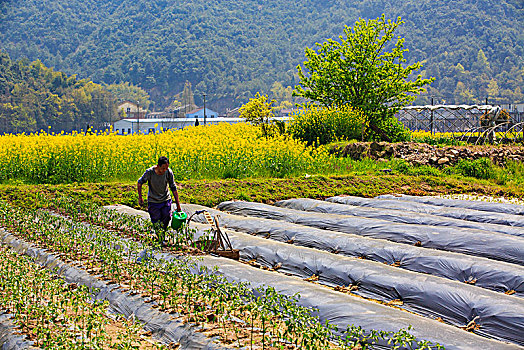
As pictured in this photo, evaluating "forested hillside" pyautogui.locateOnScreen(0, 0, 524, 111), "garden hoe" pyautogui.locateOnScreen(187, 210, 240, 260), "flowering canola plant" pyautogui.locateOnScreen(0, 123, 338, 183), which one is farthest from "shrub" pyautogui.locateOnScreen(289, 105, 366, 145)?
"forested hillside" pyautogui.locateOnScreen(0, 0, 524, 111)

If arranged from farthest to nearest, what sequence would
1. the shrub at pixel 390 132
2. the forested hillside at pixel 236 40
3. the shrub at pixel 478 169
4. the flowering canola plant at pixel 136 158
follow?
the forested hillside at pixel 236 40 < the shrub at pixel 390 132 < the shrub at pixel 478 169 < the flowering canola plant at pixel 136 158

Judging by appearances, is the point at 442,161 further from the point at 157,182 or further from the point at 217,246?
the point at 217,246

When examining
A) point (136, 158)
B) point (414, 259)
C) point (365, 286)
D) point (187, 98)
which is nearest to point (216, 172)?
point (136, 158)

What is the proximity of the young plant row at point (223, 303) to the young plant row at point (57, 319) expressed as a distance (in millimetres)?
555

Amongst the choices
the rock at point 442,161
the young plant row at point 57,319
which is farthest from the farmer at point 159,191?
the rock at point 442,161

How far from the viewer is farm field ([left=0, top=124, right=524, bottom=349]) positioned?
16.0 ft

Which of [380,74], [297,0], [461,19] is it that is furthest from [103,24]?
[380,74]

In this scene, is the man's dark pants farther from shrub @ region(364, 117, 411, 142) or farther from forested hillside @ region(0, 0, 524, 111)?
forested hillside @ region(0, 0, 524, 111)

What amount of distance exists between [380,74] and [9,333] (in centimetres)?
1924

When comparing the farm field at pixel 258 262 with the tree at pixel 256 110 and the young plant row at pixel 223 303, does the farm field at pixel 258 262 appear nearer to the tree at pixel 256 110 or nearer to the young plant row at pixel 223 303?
the young plant row at pixel 223 303

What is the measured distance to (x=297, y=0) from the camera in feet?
478

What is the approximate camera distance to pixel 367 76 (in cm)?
2258

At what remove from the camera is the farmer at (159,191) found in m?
8.19

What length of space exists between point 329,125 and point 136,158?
347 inches
